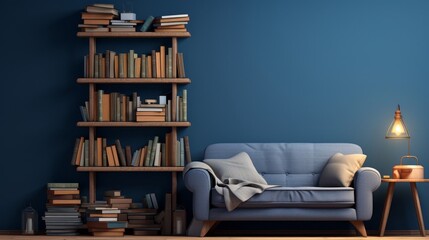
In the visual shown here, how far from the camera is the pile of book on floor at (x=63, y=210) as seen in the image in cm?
873

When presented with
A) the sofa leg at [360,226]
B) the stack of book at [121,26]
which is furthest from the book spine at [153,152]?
the sofa leg at [360,226]

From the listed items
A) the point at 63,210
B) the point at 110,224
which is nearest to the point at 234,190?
the point at 110,224

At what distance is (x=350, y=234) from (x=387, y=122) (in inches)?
44.3

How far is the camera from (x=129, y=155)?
29.2 feet

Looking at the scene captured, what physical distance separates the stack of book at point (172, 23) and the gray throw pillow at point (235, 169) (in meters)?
1.30

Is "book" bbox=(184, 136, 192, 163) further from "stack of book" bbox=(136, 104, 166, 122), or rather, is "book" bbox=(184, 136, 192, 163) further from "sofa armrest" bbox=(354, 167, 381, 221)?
"sofa armrest" bbox=(354, 167, 381, 221)

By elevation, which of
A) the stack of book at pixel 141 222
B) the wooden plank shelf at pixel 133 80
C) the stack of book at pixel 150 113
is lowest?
the stack of book at pixel 141 222

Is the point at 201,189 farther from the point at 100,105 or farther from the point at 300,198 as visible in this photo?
the point at 100,105

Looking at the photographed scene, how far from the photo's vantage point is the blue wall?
356 inches

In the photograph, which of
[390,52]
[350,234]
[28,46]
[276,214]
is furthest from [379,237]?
[28,46]

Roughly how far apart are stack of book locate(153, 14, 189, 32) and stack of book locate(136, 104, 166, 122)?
725 millimetres

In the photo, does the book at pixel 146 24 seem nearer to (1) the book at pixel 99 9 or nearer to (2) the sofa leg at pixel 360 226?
(1) the book at pixel 99 9

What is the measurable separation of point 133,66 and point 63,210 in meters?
1.48

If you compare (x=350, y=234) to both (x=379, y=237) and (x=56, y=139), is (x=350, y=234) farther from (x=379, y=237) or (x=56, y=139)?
(x=56, y=139)
